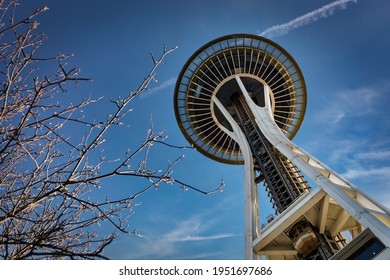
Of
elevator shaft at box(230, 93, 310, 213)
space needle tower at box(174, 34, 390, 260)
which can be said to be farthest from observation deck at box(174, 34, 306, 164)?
elevator shaft at box(230, 93, 310, 213)

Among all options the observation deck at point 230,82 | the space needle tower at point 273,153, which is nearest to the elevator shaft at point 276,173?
the space needle tower at point 273,153

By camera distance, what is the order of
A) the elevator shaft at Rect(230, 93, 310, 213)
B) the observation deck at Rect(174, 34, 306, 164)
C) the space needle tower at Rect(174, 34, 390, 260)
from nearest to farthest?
the space needle tower at Rect(174, 34, 390, 260) < the elevator shaft at Rect(230, 93, 310, 213) < the observation deck at Rect(174, 34, 306, 164)

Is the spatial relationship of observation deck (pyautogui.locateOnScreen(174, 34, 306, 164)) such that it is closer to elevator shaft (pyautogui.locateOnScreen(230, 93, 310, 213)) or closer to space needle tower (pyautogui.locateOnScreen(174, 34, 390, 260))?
space needle tower (pyautogui.locateOnScreen(174, 34, 390, 260))

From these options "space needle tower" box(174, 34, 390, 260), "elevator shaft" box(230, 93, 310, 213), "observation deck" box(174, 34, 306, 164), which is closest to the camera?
"space needle tower" box(174, 34, 390, 260)

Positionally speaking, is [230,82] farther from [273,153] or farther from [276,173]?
[276,173]

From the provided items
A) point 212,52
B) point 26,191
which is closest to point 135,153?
point 26,191

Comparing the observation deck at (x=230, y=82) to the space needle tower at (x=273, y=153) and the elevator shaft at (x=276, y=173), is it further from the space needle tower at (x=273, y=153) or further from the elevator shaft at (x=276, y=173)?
the elevator shaft at (x=276, y=173)

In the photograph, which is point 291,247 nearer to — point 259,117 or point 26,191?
point 259,117

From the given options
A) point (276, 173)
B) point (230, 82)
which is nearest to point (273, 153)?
point (276, 173)
